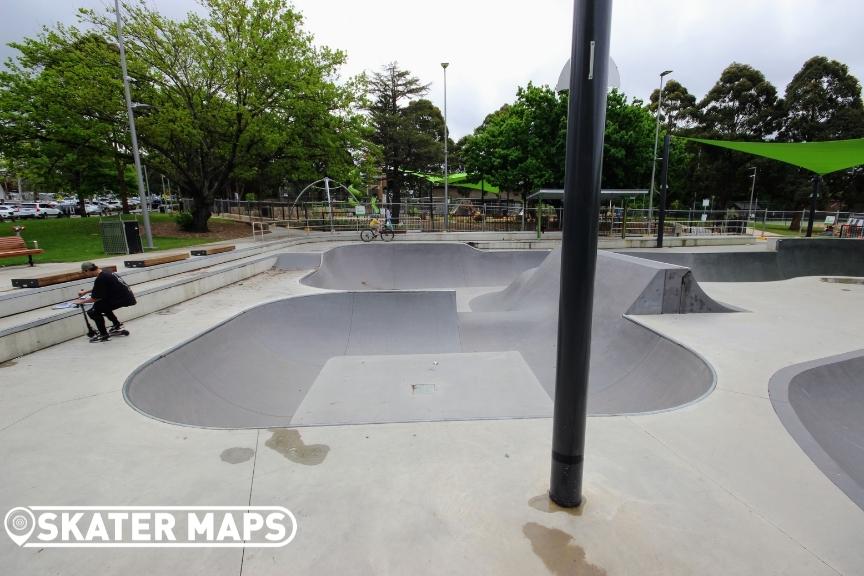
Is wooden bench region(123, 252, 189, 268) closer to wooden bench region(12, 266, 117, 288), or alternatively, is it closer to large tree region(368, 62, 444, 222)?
wooden bench region(12, 266, 117, 288)

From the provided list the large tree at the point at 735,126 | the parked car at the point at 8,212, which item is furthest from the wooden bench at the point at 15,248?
the large tree at the point at 735,126

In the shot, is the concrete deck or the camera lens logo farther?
the camera lens logo

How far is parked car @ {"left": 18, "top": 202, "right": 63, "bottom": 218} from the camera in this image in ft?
105

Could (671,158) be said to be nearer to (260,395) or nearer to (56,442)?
(260,395)

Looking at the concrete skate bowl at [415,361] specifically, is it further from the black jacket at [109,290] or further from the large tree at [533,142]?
the large tree at [533,142]

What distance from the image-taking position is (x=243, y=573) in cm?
220

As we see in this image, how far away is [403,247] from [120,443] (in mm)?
13288

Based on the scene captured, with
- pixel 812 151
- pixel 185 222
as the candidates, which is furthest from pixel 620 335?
pixel 185 222

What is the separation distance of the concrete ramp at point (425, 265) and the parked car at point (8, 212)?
31.0 metres

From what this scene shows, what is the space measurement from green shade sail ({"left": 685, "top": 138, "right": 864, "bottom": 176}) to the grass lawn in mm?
21355

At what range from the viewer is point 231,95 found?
1961 cm

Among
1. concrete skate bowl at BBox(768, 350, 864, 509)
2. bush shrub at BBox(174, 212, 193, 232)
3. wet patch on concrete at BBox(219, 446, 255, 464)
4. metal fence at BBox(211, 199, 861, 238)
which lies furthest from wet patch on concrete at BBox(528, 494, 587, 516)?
bush shrub at BBox(174, 212, 193, 232)

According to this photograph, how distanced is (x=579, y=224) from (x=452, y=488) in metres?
2.01

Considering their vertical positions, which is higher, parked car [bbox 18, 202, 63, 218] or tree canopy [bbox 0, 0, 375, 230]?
tree canopy [bbox 0, 0, 375, 230]
